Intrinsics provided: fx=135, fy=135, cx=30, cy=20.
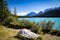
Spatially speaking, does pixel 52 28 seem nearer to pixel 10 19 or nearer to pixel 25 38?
pixel 25 38

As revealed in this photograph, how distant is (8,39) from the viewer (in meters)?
5.57

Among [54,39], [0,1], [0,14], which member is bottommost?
[54,39]

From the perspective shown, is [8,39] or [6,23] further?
[6,23]

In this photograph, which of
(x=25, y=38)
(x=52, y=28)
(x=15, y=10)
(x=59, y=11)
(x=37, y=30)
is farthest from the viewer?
(x=59, y=11)

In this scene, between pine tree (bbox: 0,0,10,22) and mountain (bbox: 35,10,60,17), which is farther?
mountain (bbox: 35,10,60,17)

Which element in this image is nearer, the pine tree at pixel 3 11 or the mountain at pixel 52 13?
the pine tree at pixel 3 11

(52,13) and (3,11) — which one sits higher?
(3,11)

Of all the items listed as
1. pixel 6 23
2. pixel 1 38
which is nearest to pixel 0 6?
pixel 6 23

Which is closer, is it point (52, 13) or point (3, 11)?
point (3, 11)

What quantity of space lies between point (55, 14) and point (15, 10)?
12.8 ft

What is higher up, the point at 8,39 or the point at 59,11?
the point at 59,11

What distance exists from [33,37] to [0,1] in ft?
29.4

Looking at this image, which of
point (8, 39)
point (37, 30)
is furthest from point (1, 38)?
point (37, 30)

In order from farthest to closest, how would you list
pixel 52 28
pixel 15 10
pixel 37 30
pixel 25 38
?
pixel 15 10 < pixel 52 28 < pixel 37 30 < pixel 25 38
